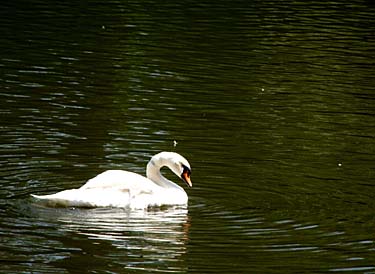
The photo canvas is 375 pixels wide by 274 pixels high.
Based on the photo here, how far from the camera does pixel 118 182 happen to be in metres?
12.9

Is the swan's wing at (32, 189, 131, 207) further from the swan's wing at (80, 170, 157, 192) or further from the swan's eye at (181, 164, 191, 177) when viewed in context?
the swan's eye at (181, 164, 191, 177)

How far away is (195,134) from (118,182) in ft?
13.2

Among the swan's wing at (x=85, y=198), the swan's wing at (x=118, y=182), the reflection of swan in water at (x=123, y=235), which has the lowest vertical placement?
the reflection of swan in water at (x=123, y=235)

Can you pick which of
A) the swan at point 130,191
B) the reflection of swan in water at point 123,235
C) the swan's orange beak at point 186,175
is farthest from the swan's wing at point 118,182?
the swan's orange beak at point 186,175

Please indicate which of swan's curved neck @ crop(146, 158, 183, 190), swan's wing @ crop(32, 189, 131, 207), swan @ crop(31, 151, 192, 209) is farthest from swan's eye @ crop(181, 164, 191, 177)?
swan's wing @ crop(32, 189, 131, 207)

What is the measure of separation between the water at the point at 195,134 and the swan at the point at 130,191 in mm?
135

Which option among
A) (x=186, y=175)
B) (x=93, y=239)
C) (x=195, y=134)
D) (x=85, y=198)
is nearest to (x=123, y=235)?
(x=93, y=239)

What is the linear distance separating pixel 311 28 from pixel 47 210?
56.3 feet

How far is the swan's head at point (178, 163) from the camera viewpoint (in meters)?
13.6

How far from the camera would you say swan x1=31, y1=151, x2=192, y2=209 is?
12.5 meters

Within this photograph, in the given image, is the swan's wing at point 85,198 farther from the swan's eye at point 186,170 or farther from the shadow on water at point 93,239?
the swan's eye at point 186,170

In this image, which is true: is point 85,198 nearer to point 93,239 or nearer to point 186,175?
point 93,239

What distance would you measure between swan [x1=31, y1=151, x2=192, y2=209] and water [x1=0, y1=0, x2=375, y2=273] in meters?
0.14

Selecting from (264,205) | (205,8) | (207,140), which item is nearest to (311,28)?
(205,8)
